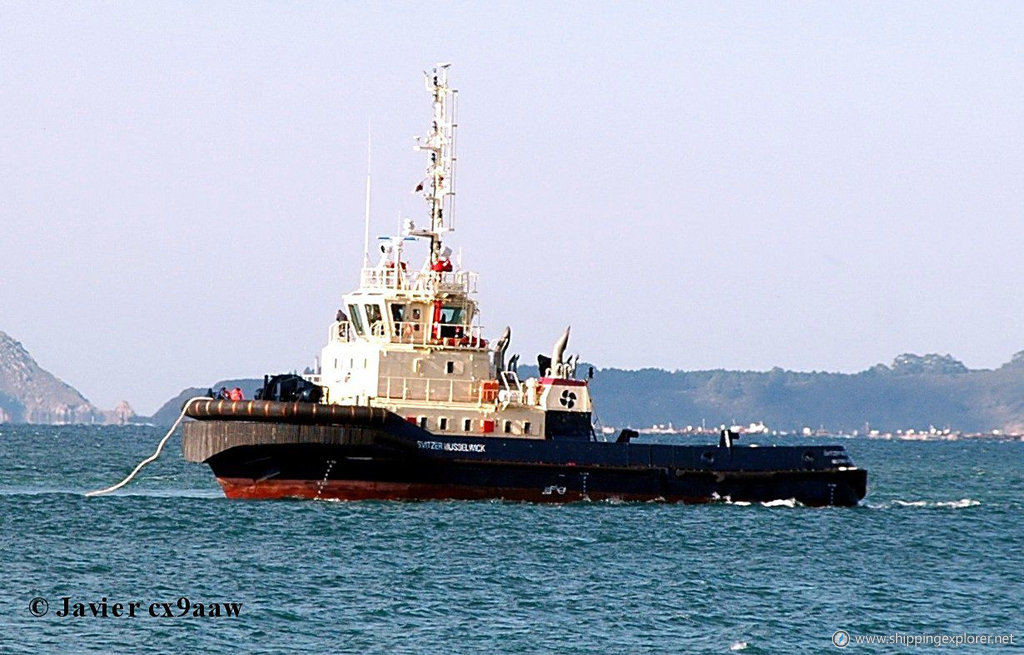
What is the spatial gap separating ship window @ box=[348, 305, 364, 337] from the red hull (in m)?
3.69

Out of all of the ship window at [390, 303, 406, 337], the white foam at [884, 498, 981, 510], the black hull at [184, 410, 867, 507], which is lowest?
the white foam at [884, 498, 981, 510]

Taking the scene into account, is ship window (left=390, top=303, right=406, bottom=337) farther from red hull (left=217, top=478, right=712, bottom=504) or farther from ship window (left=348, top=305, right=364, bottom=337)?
red hull (left=217, top=478, right=712, bottom=504)

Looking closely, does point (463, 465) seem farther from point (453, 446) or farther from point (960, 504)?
point (960, 504)

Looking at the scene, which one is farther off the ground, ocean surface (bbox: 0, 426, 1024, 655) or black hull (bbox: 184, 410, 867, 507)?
black hull (bbox: 184, 410, 867, 507)

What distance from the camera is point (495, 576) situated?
29.8 meters

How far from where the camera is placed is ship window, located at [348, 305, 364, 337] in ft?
134

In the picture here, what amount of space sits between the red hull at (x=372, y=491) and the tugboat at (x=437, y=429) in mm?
39

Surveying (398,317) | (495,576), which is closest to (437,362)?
(398,317)

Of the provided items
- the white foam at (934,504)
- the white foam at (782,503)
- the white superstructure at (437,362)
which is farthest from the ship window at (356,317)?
the white foam at (934,504)

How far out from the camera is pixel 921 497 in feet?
177

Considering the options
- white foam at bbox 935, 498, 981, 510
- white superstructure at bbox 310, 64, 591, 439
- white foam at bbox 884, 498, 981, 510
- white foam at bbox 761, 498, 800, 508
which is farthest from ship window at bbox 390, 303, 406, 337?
white foam at bbox 935, 498, 981, 510

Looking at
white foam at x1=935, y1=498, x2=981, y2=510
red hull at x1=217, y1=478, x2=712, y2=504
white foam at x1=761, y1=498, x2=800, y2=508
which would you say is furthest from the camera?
white foam at x1=935, y1=498, x2=981, y2=510

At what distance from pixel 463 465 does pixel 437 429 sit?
98 cm

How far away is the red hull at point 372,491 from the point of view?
Result: 39.3 m
